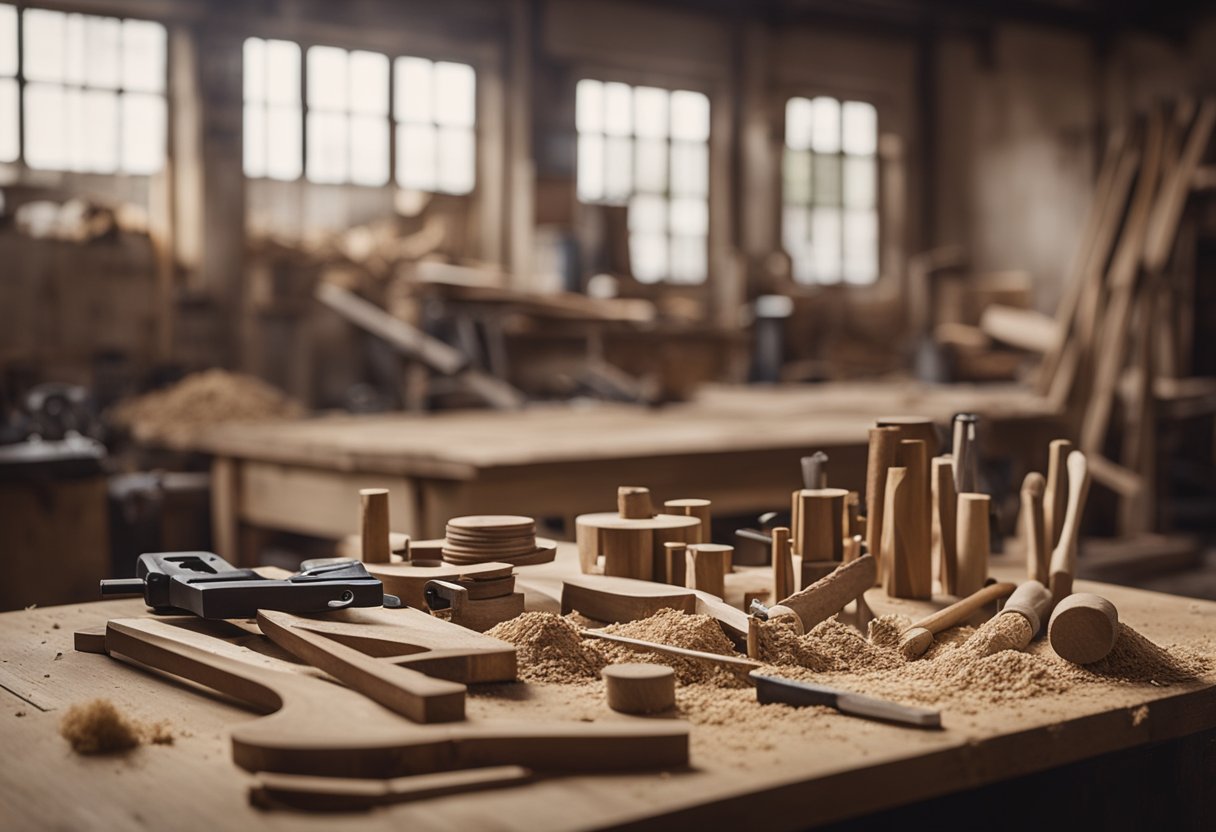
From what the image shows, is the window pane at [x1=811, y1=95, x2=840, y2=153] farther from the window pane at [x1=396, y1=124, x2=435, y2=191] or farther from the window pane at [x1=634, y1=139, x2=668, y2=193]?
the window pane at [x1=396, y1=124, x2=435, y2=191]

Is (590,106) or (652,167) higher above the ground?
(590,106)

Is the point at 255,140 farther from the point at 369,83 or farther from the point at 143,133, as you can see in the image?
the point at 369,83

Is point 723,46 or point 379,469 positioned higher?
point 723,46

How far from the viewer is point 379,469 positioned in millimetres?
3857

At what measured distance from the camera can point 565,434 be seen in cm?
459

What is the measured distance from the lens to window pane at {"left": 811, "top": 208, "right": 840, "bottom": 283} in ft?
38.9

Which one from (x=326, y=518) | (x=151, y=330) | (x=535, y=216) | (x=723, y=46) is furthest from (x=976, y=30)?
(x=326, y=518)

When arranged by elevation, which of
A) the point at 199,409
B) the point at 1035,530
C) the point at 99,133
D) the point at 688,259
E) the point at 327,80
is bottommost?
the point at 199,409

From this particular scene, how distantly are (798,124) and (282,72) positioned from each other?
15.9ft

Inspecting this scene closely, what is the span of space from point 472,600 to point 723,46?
10225 mm

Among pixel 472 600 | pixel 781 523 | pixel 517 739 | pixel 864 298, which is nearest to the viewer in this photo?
pixel 517 739

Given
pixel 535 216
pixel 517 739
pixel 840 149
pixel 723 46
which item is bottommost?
pixel 517 739

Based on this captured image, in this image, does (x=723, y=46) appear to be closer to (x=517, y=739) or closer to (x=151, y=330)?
(x=151, y=330)

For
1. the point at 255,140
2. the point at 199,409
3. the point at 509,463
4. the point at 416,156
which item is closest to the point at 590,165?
the point at 416,156
